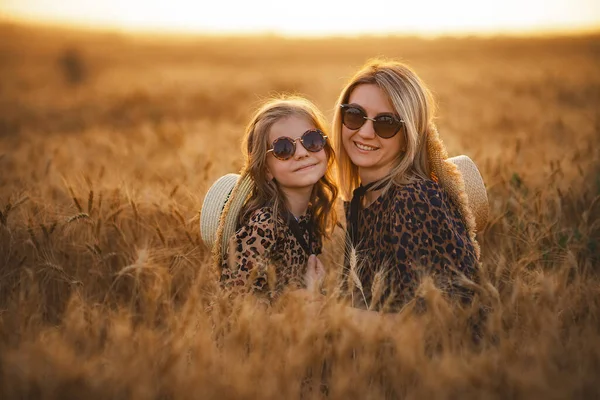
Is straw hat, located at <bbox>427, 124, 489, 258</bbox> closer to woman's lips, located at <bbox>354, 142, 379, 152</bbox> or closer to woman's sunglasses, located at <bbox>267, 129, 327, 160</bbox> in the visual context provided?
woman's lips, located at <bbox>354, 142, 379, 152</bbox>

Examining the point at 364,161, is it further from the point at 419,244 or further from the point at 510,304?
the point at 510,304

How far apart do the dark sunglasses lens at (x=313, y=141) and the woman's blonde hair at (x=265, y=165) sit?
0.05m

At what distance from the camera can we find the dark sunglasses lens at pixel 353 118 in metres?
2.76

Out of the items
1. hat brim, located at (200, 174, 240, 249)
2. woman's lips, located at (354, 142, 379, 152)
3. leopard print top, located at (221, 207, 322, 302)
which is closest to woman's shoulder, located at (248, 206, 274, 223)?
leopard print top, located at (221, 207, 322, 302)

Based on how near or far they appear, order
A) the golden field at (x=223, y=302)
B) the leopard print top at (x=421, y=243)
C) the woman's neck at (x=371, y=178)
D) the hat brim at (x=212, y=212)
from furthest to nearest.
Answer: the hat brim at (x=212, y=212) < the woman's neck at (x=371, y=178) < the leopard print top at (x=421, y=243) < the golden field at (x=223, y=302)

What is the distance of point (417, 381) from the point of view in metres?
1.93

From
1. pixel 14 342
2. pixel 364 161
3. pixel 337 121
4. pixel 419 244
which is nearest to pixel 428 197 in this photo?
pixel 419 244

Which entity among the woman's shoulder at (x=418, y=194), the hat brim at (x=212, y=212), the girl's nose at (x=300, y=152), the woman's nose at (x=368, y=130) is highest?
the woman's nose at (x=368, y=130)

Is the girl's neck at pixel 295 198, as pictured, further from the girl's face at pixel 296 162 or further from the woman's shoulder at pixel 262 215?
the woman's shoulder at pixel 262 215

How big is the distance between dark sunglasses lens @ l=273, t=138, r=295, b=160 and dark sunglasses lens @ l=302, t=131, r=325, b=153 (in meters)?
0.07

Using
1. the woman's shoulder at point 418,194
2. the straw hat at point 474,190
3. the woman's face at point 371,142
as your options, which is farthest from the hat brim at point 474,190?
the woman's shoulder at point 418,194

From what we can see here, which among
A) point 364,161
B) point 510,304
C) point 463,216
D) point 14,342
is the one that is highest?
point 364,161

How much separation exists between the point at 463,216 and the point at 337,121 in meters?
0.80

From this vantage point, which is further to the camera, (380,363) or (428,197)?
(428,197)
